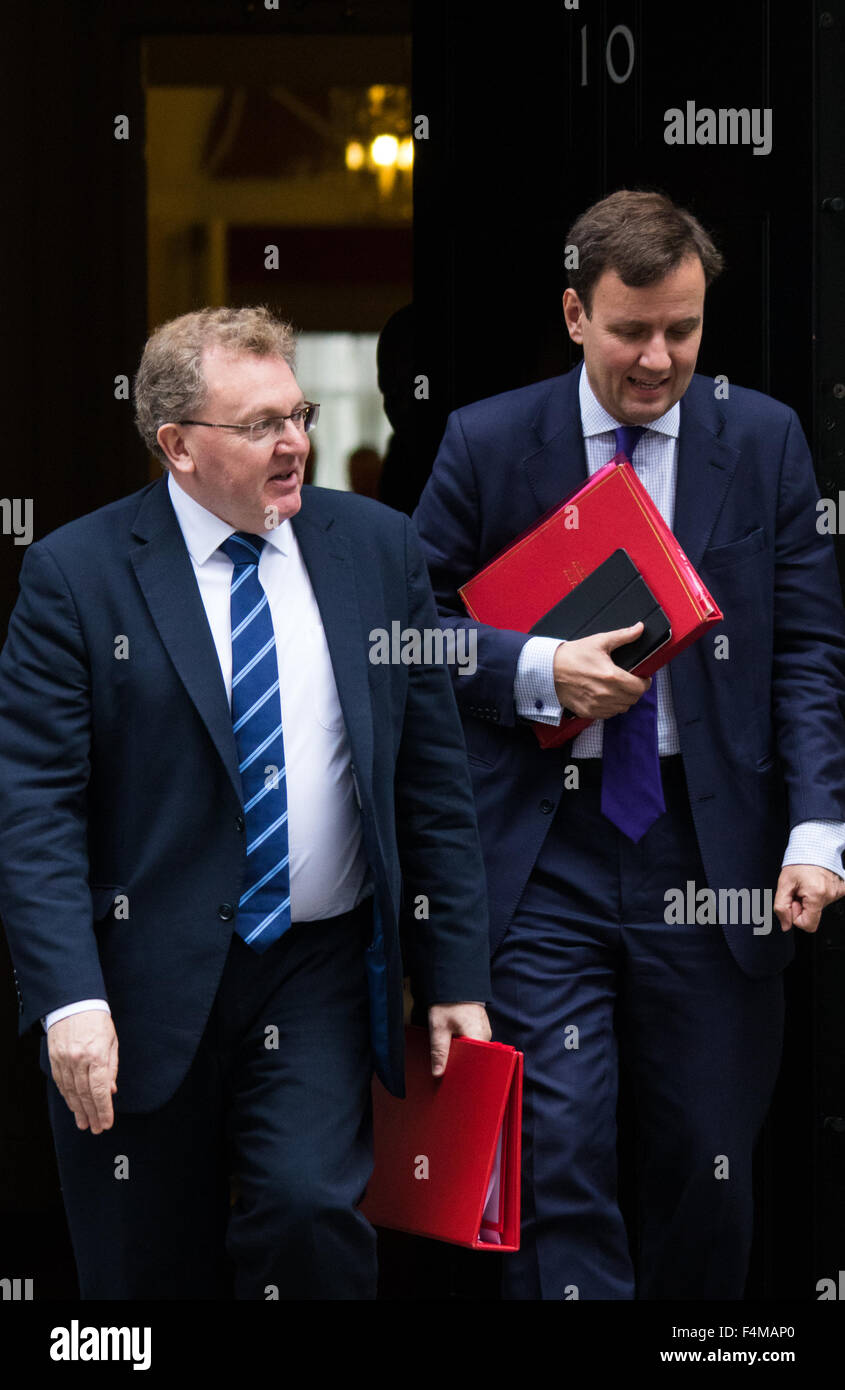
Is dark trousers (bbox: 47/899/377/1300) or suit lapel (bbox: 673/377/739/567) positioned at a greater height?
suit lapel (bbox: 673/377/739/567)

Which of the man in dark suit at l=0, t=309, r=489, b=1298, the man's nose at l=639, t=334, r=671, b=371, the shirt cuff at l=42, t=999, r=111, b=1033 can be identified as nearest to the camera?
the shirt cuff at l=42, t=999, r=111, b=1033

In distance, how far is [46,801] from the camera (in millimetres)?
3602

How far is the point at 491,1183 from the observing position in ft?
12.9

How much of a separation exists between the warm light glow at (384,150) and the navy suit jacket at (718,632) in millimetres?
2831

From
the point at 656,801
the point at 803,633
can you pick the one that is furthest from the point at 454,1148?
the point at 803,633

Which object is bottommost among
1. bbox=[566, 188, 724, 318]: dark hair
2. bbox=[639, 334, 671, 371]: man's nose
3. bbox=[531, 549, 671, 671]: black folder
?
bbox=[531, 549, 671, 671]: black folder

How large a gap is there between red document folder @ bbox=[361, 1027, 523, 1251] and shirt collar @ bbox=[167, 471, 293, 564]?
97 cm

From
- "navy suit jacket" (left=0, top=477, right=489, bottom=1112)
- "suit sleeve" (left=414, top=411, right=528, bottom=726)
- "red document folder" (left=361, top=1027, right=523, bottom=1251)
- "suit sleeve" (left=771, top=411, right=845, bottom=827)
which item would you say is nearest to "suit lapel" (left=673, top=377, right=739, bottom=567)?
"suit sleeve" (left=771, top=411, right=845, bottom=827)

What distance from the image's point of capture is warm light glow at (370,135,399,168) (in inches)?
271

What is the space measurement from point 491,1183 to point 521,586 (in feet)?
3.71

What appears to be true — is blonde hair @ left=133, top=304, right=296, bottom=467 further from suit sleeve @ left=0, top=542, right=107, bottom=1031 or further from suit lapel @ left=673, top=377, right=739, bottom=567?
suit lapel @ left=673, top=377, right=739, bottom=567

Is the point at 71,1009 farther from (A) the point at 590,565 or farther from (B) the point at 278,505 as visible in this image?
(A) the point at 590,565

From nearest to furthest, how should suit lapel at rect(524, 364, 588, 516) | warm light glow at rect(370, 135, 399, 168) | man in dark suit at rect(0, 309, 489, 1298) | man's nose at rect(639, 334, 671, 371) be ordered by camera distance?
man in dark suit at rect(0, 309, 489, 1298) < man's nose at rect(639, 334, 671, 371) < suit lapel at rect(524, 364, 588, 516) < warm light glow at rect(370, 135, 399, 168)

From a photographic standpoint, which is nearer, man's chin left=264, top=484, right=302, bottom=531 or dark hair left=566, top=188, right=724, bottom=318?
man's chin left=264, top=484, right=302, bottom=531
